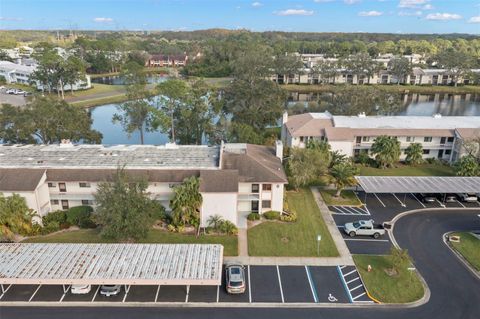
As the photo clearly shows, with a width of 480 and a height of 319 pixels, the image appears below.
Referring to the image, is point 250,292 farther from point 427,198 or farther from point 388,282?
point 427,198

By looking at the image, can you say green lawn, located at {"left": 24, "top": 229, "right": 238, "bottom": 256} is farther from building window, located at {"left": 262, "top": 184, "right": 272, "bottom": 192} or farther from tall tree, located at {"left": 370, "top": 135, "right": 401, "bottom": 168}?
tall tree, located at {"left": 370, "top": 135, "right": 401, "bottom": 168}

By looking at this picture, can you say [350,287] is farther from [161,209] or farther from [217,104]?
[217,104]

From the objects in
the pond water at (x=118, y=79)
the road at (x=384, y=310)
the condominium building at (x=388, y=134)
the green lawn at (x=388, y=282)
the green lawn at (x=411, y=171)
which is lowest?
the road at (x=384, y=310)

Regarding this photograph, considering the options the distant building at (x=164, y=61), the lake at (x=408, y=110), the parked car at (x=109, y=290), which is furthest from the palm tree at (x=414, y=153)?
the distant building at (x=164, y=61)

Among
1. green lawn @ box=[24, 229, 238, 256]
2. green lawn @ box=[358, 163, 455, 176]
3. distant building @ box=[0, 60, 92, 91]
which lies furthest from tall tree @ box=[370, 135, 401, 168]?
distant building @ box=[0, 60, 92, 91]

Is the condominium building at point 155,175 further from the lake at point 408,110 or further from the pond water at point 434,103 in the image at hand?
the pond water at point 434,103

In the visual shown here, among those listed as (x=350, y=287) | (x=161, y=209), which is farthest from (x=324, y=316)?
(x=161, y=209)

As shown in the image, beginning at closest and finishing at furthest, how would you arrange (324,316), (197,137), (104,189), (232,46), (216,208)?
(324,316) → (104,189) → (216,208) → (197,137) → (232,46)
